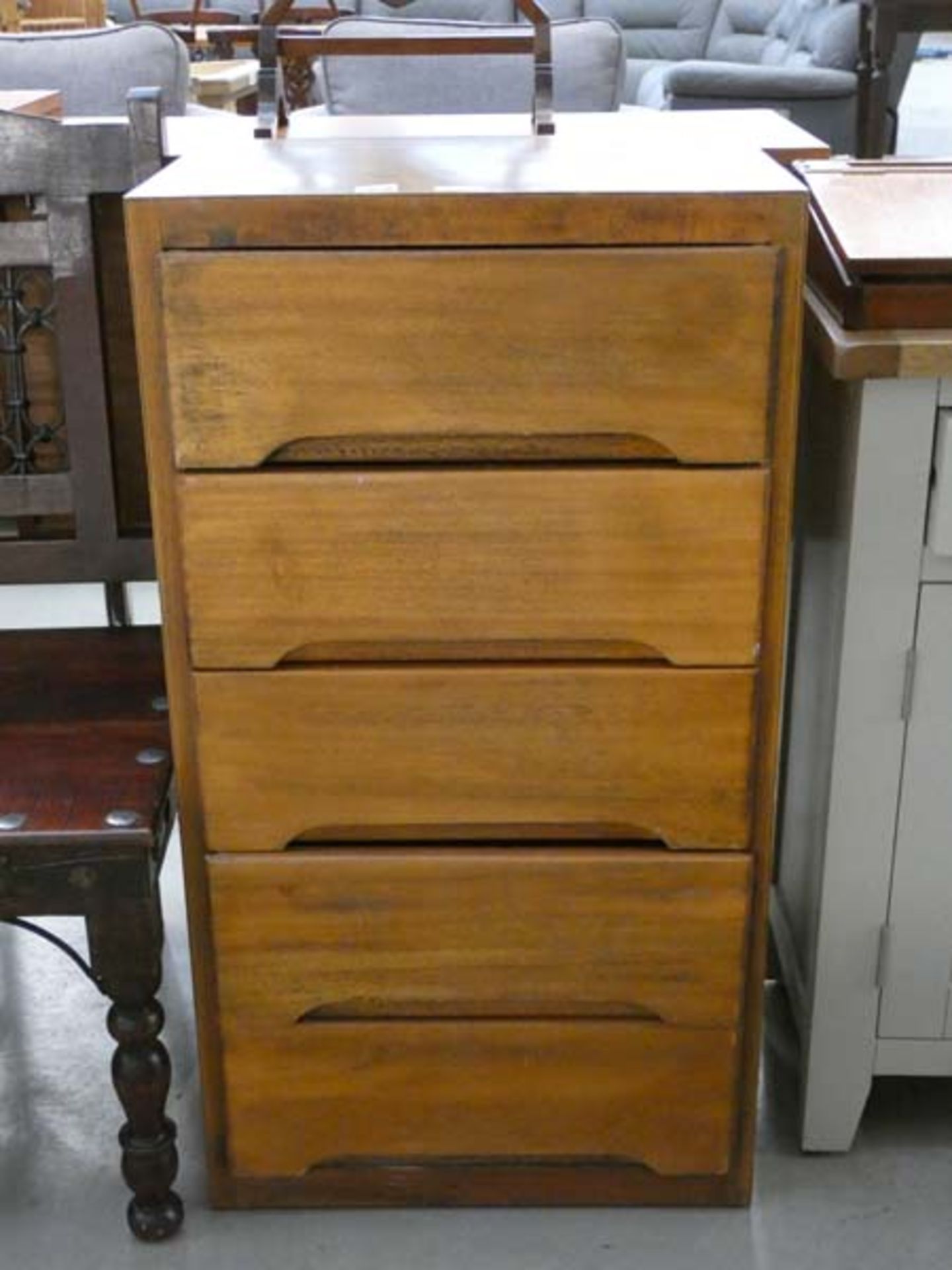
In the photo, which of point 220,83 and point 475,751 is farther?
point 220,83

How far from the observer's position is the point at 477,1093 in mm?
1488

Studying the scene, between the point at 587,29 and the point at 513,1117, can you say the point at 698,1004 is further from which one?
the point at 587,29

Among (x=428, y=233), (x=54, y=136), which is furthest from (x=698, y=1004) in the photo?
(x=54, y=136)

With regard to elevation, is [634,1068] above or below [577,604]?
below

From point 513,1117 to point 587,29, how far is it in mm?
2265

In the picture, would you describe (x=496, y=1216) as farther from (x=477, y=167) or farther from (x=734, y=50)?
(x=734, y=50)

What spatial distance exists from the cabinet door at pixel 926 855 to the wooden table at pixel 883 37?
292 cm

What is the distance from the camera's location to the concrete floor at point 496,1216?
1507 millimetres

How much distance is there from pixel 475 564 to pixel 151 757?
1.31 ft

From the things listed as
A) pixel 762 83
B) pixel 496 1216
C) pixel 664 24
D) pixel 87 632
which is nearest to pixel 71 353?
pixel 87 632

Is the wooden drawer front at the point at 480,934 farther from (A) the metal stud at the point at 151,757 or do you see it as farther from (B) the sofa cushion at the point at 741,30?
(B) the sofa cushion at the point at 741,30

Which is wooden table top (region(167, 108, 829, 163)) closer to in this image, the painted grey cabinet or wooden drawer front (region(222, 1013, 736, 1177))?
the painted grey cabinet

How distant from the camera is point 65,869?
137 centimetres

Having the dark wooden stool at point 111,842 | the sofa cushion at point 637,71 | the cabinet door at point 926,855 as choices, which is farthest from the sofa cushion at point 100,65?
the sofa cushion at point 637,71
